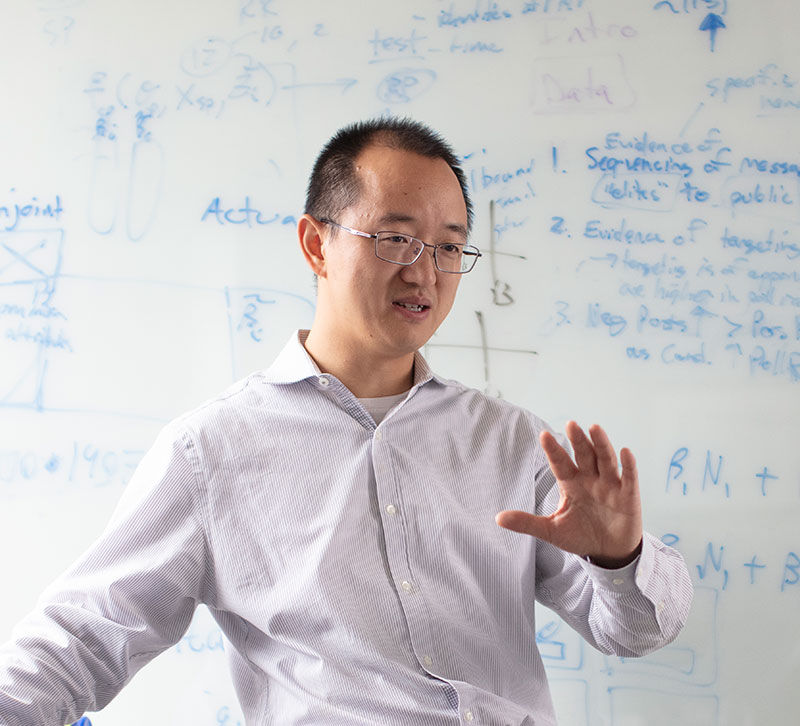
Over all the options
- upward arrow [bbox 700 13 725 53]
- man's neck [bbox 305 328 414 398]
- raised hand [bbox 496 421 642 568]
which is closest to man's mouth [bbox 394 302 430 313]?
man's neck [bbox 305 328 414 398]

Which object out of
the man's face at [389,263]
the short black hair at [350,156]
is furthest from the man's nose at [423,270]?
the short black hair at [350,156]

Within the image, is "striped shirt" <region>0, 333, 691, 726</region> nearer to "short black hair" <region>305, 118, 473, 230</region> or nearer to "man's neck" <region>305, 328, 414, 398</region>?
"man's neck" <region>305, 328, 414, 398</region>

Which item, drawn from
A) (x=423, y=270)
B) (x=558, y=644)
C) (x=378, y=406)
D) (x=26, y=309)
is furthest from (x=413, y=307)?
(x=26, y=309)

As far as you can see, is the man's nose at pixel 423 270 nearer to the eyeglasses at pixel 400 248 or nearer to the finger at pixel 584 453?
the eyeglasses at pixel 400 248

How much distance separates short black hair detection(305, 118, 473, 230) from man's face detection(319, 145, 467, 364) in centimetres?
2

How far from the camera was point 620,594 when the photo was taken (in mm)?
1156

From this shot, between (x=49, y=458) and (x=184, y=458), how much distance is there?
2.31 feet

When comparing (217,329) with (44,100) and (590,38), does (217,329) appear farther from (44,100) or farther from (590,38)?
(590,38)

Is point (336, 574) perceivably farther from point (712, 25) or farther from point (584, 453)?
point (712, 25)

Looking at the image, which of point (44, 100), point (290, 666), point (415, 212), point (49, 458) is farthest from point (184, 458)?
point (44, 100)

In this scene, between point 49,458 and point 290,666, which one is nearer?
point 290,666

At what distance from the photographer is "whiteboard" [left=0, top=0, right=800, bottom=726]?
1617 millimetres

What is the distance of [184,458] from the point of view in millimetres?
1259

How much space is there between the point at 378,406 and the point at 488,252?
1.63 ft
